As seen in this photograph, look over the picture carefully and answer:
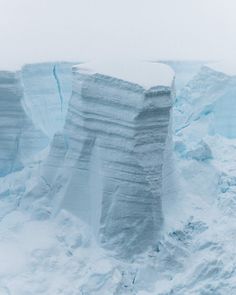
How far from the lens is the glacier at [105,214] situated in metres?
2.48

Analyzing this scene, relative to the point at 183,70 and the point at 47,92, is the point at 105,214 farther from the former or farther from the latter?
the point at 183,70

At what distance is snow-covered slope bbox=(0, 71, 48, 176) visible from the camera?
10.1ft

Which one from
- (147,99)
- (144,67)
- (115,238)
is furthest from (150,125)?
(115,238)

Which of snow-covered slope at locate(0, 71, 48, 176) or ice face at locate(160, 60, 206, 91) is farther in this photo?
ice face at locate(160, 60, 206, 91)

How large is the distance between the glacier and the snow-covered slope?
0.5 inches

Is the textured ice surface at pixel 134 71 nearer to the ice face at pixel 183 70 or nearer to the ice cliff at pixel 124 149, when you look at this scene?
the ice cliff at pixel 124 149

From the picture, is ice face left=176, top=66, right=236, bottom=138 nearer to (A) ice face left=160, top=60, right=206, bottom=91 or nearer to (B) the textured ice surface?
Answer: (A) ice face left=160, top=60, right=206, bottom=91

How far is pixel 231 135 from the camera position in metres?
3.68

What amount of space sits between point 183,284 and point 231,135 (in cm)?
149

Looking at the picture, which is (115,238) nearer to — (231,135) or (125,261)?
(125,261)

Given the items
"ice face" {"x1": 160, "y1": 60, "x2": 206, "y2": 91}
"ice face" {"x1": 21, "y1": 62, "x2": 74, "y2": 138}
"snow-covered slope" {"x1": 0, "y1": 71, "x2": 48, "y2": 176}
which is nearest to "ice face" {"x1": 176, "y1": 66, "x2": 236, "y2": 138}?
"ice face" {"x1": 160, "y1": 60, "x2": 206, "y2": 91}

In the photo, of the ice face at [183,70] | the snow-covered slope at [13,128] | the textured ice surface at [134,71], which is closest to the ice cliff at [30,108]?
the snow-covered slope at [13,128]

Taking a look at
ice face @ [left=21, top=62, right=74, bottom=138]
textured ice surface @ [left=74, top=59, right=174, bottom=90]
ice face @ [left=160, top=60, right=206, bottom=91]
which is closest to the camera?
textured ice surface @ [left=74, top=59, right=174, bottom=90]

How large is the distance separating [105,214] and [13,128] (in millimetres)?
880
